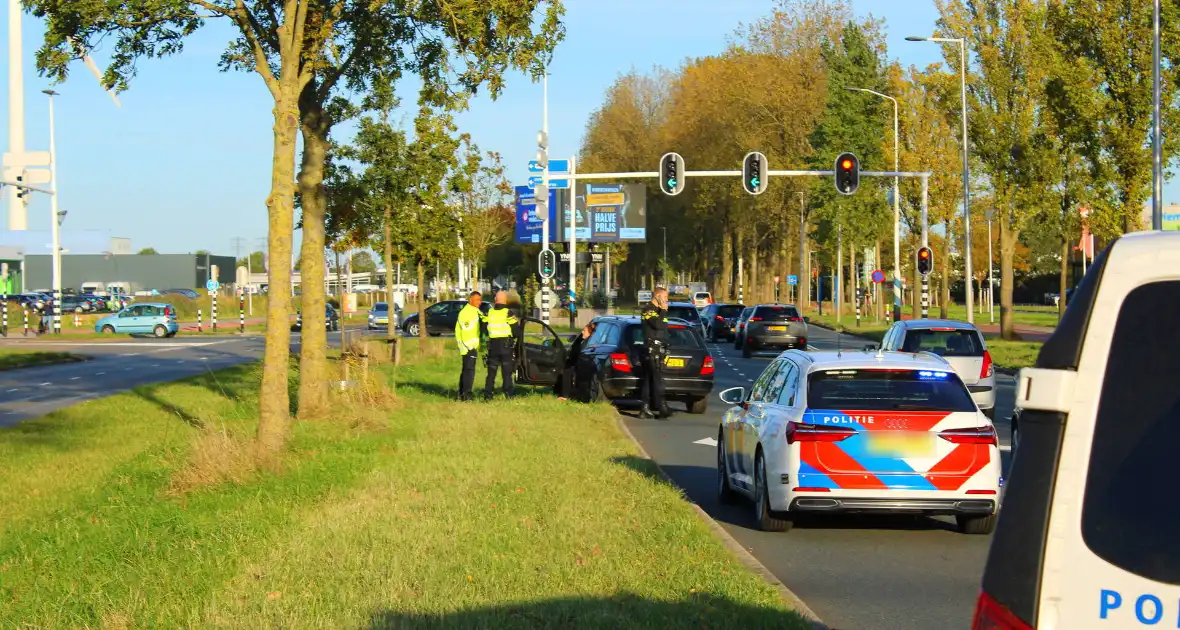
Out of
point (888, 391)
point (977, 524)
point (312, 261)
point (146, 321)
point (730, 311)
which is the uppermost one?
point (312, 261)

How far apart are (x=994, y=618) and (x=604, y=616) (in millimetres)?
3789

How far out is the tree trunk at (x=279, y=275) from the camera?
486 inches

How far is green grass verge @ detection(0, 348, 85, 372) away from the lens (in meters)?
32.6

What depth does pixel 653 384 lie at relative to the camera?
2039 cm

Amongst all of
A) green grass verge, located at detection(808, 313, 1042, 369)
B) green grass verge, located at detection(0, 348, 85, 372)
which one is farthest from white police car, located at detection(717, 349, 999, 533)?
green grass verge, located at detection(0, 348, 85, 372)

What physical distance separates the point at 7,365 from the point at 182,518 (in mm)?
25148

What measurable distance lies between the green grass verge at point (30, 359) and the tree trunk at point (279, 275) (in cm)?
2147

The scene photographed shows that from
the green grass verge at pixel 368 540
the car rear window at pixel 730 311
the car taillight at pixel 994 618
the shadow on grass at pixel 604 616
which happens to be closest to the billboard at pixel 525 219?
the car rear window at pixel 730 311

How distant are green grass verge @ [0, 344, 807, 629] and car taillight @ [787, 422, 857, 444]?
1.01 metres

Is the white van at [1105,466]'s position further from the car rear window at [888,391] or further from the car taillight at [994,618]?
the car rear window at [888,391]

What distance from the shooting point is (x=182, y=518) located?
372 inches

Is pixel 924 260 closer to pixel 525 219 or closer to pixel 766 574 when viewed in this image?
pixel 525 219

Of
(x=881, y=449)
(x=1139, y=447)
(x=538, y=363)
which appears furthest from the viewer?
(x=538, y=363)

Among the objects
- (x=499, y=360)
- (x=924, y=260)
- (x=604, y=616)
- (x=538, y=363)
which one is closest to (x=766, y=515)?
(x=604, y=616)
